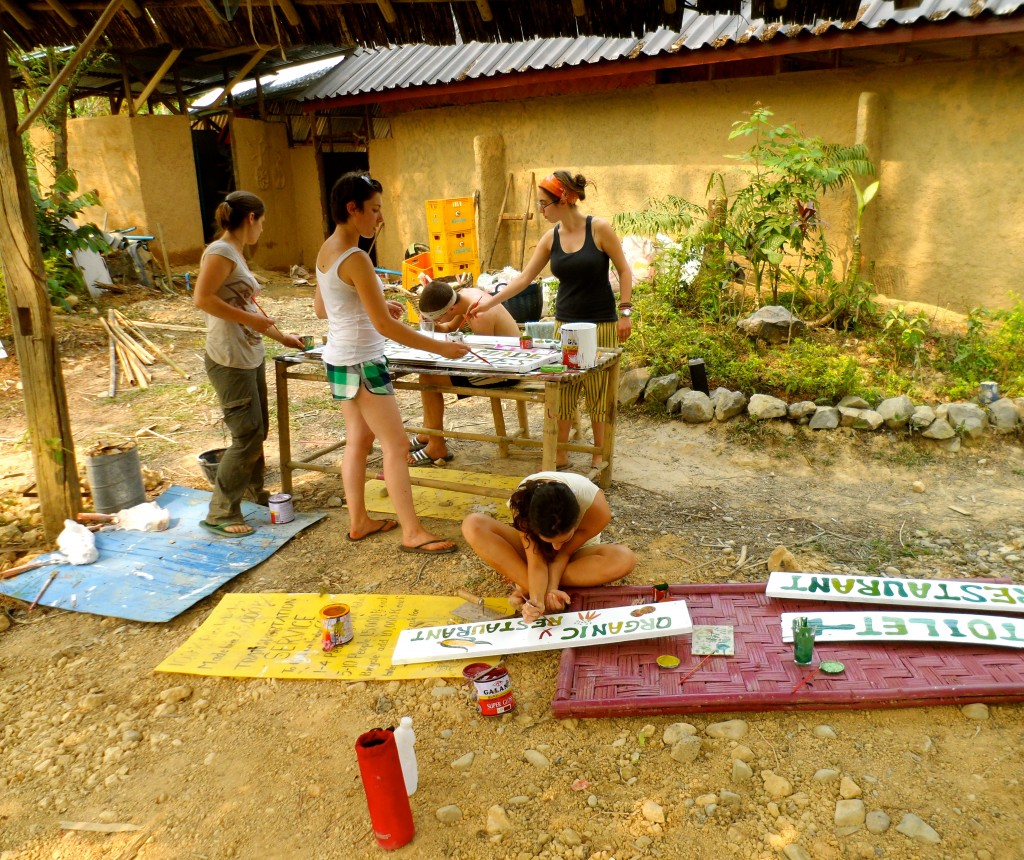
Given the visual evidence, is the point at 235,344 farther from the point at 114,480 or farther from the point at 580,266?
the point at 580,266

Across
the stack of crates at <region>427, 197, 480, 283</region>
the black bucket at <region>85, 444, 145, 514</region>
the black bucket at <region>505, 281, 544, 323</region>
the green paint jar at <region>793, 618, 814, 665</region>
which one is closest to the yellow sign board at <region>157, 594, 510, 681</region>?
the green paint jar at <region>793, 618, 814, 665</region>

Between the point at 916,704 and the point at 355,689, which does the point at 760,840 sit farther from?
the point at 355,689

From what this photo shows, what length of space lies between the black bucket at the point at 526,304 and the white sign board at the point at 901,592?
367 cm

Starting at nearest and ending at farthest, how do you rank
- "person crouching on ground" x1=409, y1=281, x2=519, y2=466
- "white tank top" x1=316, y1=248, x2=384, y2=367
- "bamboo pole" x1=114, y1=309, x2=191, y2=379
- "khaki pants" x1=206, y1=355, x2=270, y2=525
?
"white tank top" x1=316, y1=248, x2=384, y2=367, "khaki pants" x1=206, y1=355, x2=270, y2=525, "person crouching on ground" x1=409, y1=281, x2=519, y2=466, "bamboo pole" x1=114, y1=309, x2=191, y2=379

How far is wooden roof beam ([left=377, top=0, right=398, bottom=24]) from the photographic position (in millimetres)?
3908

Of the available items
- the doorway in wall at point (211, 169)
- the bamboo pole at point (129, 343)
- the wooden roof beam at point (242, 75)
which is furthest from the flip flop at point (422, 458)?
the doorway in wall at point (211, 169)

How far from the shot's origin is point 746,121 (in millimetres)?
7633

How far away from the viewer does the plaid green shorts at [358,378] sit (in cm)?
398

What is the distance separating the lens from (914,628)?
9.94 feet

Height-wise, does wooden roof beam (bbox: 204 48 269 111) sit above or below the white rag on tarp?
above

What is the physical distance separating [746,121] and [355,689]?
669cm

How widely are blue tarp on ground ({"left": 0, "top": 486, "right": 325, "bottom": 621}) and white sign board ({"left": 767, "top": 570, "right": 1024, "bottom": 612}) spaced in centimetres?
273

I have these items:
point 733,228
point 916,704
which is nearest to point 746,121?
point 733,228

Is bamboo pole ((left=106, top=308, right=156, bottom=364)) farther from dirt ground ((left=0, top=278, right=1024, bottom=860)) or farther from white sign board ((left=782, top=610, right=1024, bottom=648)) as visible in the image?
white sign board ((left=782, top=610, right=1024, bottom=648))
